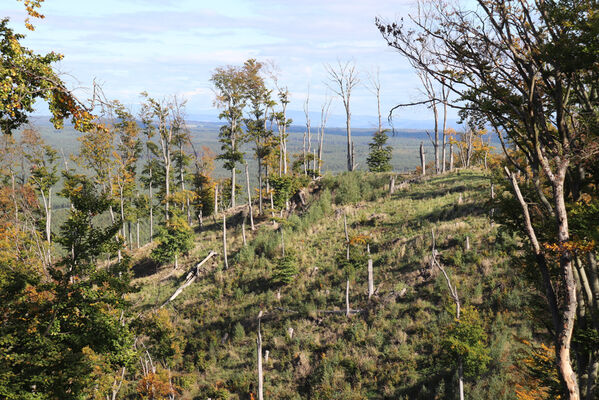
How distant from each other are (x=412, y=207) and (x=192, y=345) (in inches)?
843

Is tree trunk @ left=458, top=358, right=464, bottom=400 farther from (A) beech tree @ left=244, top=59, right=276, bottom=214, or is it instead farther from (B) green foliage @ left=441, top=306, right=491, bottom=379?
(A) beech tree @ left=244, top=59, right=276, bottom=214

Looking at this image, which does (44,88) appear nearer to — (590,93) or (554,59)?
(554,59)

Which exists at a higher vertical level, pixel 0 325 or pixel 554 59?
pixel 554 59

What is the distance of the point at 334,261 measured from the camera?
Answer: 2748cm

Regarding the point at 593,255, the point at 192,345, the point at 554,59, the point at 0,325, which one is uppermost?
the point at 554,59

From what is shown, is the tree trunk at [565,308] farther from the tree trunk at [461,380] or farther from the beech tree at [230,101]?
the beech tree at [230,101]

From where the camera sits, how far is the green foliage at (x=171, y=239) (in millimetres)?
31297

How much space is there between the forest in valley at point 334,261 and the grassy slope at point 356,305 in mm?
117

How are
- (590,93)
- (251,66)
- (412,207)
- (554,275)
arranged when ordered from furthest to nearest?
1. (251,66)
2. (412,207)
3. (554,275)
4. (590,93)

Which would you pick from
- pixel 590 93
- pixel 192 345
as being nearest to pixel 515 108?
pixel 590 93

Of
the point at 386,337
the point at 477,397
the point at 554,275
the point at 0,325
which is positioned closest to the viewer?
the point at 554,275

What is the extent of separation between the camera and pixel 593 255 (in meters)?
7.85

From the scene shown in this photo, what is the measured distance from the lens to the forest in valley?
22.5 ft

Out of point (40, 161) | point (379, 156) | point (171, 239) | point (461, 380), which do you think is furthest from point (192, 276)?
point (379, 156)
